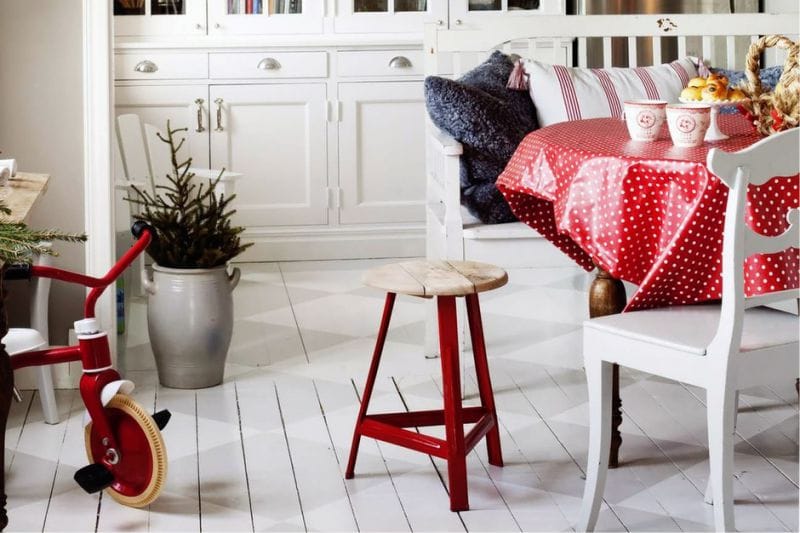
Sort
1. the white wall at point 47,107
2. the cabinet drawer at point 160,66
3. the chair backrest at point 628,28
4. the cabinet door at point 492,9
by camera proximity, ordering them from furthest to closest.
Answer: the cabinet door at point 492,9 < the cabinet drawer at point 160,66 < the chair backrest at point 628,28 < the white wall at point 47,107

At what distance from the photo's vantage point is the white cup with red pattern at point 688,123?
242 centimetres

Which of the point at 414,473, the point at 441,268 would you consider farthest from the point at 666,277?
the point at 414,473

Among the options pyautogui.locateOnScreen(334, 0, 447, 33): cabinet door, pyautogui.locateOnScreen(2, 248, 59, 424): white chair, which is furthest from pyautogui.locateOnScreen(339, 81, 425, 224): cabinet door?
pyautogui.locateOnScreen(2, 248, 59, 424): white chair

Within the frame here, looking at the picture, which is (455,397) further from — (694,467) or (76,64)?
(76,64)

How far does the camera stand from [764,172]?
1954 millimetres

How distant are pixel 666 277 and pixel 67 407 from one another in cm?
166

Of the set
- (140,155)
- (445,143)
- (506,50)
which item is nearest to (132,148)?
(140,155)

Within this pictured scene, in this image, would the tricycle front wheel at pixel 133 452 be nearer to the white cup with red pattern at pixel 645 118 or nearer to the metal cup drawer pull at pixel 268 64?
the white cup with red pattern at pixel 645 118

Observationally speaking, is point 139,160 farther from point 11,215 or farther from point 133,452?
point 11,215

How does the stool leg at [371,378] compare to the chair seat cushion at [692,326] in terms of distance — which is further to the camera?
the stool leg at [371,378]

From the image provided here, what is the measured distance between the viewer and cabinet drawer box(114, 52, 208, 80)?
15.8ft

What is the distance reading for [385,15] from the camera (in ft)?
16.5

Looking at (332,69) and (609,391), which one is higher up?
(332,69)

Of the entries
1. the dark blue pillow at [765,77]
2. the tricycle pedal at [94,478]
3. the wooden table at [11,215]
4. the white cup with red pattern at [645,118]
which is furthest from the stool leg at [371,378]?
the dark blue pillow at [765,77]
